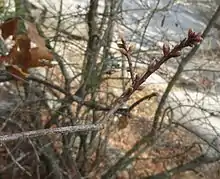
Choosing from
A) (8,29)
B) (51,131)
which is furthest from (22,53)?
(51,131)

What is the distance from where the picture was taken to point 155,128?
465cm

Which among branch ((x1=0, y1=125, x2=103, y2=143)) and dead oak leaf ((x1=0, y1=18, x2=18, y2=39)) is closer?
branch ((x1=0, y1=125, x2=103, y2=143))

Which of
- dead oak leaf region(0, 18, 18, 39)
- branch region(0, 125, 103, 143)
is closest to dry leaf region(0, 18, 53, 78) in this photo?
dead oak leaf region(0, 18, 18, 39)

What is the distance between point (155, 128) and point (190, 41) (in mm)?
3898

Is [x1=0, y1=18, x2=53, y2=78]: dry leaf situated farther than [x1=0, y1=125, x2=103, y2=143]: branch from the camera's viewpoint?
Yes

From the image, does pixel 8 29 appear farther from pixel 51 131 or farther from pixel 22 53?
pixel 51 131

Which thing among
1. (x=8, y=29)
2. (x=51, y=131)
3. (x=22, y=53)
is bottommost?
(x=51, y=131)

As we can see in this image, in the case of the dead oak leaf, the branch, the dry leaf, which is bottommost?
the branch

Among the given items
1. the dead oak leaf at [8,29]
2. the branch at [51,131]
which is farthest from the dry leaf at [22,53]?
the branch at [51,131]

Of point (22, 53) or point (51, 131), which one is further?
point (22, 53)

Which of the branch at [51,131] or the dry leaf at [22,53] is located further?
the dry leaf at [22,53]

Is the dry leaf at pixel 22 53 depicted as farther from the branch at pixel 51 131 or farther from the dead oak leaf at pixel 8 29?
the branch at pixel 51 131

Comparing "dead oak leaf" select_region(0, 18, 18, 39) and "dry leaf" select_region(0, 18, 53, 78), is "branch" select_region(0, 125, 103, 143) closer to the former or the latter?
"dry leaf" select_region(0, 18, 53, 78)

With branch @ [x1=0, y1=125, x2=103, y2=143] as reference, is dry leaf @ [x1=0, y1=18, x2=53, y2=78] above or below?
above
